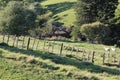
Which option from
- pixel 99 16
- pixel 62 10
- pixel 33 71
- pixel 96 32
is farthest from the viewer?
pixel 62 10

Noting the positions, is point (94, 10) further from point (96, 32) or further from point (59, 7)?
point (59, 7)

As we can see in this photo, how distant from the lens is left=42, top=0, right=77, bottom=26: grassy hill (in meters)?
110

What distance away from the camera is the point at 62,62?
1160 inches

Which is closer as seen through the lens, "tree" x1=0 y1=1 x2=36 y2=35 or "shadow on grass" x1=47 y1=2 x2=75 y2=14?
"tree" x1=0 y1=1 x2=36 y2=35

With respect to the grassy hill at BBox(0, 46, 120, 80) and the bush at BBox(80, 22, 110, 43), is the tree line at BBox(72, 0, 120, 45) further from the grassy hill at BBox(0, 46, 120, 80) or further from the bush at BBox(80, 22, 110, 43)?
the grassy hill at BBox(0, 46, 120, 80)

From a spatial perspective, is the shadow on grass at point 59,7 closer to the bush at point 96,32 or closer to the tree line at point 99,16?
the tree line at point 99,16

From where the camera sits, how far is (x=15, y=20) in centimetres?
6291

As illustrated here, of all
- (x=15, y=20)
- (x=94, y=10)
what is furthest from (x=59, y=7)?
(x=15, y=20)

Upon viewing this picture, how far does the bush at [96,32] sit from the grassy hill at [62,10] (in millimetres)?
29111

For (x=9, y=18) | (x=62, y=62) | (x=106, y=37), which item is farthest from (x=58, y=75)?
(x=106, y=37)

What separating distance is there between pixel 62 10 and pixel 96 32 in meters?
56.4

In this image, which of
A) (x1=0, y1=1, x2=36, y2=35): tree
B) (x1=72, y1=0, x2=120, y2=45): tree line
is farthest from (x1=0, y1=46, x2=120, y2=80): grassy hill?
(x1=72, y1=0, x2=120, y2=45): tree line

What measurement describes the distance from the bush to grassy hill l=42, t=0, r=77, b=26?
95.5 ft

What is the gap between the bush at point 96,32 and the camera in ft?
231
